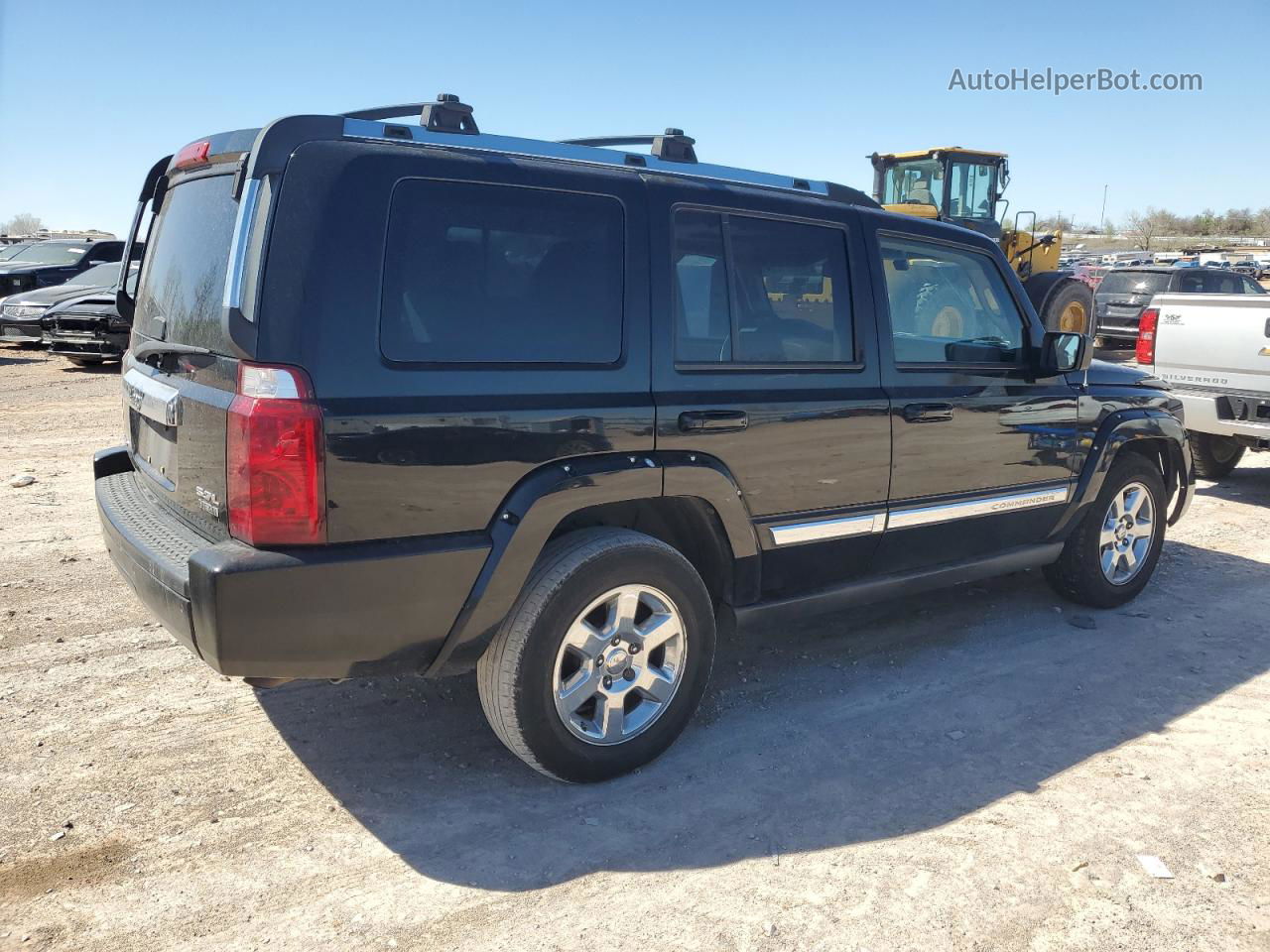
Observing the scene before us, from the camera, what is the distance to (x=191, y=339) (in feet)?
10.2

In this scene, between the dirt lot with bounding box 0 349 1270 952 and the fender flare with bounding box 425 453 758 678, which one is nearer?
the dirt lot with bounding box 0 349 1270 952

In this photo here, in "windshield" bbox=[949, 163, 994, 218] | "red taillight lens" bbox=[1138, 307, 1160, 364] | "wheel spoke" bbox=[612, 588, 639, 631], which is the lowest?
"wheel spoke" bbox=[612, 588, 639, 631]

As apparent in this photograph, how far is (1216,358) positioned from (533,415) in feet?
22.5

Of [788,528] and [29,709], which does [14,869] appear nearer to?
[29,709]

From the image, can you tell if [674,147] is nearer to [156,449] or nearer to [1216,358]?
[156,449]

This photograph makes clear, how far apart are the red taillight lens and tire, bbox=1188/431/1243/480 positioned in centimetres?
83

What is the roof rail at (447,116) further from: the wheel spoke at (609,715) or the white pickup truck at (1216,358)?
the white pickup truck at (1216,358)

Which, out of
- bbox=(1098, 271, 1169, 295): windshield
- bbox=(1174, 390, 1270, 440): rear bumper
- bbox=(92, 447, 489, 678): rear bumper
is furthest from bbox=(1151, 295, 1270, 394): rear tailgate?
bbox=(1098, 271, 1169, 295): windshield

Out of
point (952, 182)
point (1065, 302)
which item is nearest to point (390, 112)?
point (1065, 302)

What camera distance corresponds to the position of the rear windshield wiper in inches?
119

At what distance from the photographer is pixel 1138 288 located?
1805 centimetres

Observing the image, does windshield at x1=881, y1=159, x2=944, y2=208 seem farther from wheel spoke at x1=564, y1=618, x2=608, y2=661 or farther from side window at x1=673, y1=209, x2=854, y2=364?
wheel spoke at x1=564, y1=618, x2=608, y2=661

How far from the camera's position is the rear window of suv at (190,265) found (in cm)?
299

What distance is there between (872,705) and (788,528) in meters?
0.89
